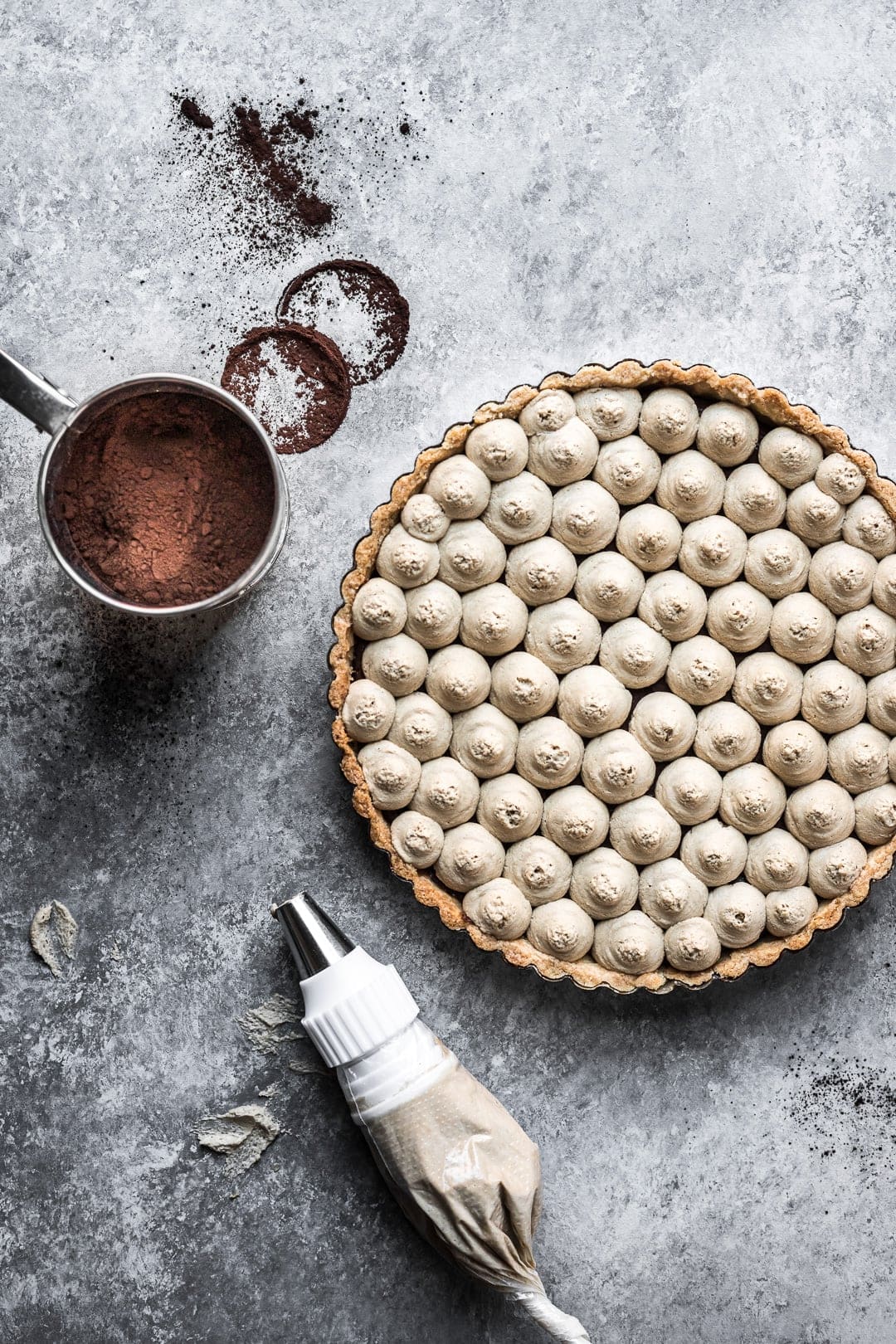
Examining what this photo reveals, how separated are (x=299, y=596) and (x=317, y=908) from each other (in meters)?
0.65

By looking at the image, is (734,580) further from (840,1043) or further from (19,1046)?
(19,1046)

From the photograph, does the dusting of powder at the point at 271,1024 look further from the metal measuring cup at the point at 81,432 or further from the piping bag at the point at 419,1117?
the metal measuring cup at the point at 81,432

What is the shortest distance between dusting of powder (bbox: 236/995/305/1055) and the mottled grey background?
1.1 inches

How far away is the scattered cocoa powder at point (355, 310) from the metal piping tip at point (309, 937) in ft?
3.63

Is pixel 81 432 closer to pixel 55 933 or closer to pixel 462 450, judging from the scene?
pixel 462 450

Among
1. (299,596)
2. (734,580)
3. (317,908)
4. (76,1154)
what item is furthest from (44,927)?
(734,580)

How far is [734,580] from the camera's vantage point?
2.05 meters

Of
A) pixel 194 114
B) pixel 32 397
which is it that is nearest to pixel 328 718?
pixel 32 397

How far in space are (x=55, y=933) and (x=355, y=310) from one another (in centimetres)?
148

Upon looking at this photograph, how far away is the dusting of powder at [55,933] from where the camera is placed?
2248 mm

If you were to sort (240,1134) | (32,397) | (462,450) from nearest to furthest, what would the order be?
(32,397)
(462,450)
(240,1134)

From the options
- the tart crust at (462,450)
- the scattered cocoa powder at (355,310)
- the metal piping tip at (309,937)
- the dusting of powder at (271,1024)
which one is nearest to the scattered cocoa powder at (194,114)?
the scattered cocoa powder at (355,310)

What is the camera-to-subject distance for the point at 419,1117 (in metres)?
2.04

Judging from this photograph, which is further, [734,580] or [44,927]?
[44,927]
